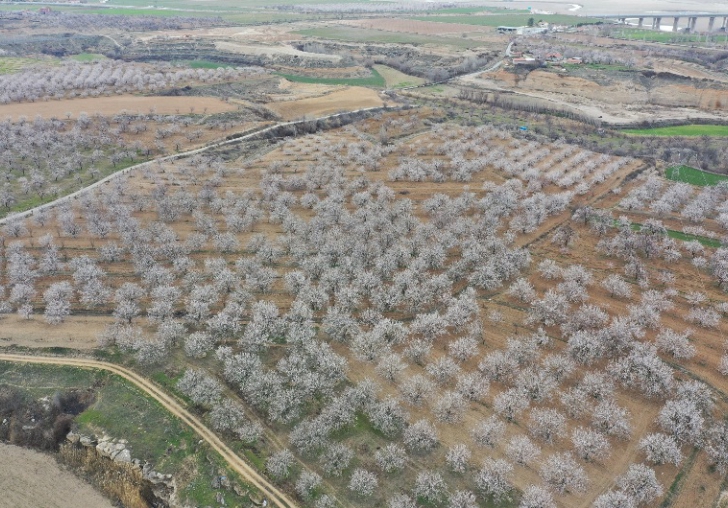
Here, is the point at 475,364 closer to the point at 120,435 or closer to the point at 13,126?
the point at 120,435

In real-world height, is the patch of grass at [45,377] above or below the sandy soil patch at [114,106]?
below

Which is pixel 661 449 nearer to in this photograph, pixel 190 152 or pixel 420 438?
pixel 420 438

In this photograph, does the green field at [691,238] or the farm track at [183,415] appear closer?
the farm track at [183,415]

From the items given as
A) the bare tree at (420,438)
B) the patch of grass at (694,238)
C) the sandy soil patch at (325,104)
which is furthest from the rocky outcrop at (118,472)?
the sandy soil patch at (325,104)

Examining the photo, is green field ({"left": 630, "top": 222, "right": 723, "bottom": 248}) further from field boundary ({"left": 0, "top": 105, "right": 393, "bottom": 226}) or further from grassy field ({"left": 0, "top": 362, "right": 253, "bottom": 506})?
field boundary ({"left": 0, "top": 105, "right": 393, "bottom": 226})

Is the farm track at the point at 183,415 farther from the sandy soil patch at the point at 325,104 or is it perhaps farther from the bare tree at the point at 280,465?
the sandy soil patch at the point at 325,104

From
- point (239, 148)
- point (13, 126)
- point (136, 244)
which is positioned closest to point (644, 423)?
point (136, 244)
